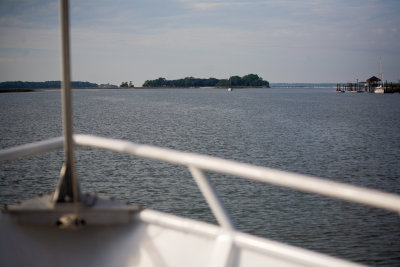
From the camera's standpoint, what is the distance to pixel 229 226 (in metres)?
2.14

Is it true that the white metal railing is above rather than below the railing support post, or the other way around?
above

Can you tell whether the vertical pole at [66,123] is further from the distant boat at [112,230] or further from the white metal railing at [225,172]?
the white metal railing at [225,172]

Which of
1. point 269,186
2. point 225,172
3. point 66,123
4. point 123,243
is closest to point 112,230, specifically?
point 123,243

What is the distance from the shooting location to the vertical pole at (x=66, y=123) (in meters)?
2.25

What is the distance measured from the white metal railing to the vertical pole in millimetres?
202

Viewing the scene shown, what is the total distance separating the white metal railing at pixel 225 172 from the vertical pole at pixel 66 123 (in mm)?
202

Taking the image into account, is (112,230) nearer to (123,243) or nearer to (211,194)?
(123,243)

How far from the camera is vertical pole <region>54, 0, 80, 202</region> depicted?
2254 mm

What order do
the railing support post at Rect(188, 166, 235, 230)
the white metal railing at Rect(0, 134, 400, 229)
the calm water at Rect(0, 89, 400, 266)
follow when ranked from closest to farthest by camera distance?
the white metal railing at Rect(0, 134, 400, 229), the railing support post at Rect(188, 166, 235, 230), the calm water at Rect(0, 89, 400, 266)

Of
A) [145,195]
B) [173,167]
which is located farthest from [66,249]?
[173,167]

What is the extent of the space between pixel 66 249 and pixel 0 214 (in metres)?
0.44

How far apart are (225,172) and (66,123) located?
3.17 feet

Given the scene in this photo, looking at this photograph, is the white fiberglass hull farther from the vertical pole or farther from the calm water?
the calm water

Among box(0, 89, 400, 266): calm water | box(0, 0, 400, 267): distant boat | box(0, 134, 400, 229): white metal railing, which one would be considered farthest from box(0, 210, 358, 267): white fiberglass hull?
box(0, 89, 400, 266): calm water
